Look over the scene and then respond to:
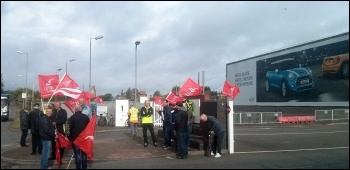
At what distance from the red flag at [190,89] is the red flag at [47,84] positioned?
6068 millimetres

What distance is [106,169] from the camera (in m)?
10.4

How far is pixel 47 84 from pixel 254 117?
23202 mm

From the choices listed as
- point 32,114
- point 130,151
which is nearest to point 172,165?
point 130,151

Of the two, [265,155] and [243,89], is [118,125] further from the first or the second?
[243,89]

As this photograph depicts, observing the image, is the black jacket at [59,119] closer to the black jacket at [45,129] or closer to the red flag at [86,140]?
the black jacket at [45,129]

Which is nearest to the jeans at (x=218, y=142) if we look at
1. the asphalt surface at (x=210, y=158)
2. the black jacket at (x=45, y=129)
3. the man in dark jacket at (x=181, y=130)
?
the asphalt surface at (x=210, y=158)

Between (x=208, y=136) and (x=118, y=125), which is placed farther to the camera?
(x=118, y=125)

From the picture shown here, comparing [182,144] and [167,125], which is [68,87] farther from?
[182,144]

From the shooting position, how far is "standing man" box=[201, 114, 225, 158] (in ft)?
41.3

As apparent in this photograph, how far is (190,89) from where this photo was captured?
1817 centimetres

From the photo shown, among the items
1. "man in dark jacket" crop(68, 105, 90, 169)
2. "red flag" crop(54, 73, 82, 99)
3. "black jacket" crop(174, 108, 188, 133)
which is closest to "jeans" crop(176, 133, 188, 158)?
"black jacket" crop(174, 108, 188, 133)

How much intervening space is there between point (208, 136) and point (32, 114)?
6.08m

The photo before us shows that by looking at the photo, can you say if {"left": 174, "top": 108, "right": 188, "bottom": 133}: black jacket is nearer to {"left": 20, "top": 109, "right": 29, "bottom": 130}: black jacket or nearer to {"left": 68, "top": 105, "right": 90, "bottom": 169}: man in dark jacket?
{"left": 68, "top": 105, "right": 90, "bottom": 169}: man in dark jacket

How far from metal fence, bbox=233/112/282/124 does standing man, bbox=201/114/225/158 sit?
20934 millimetres
